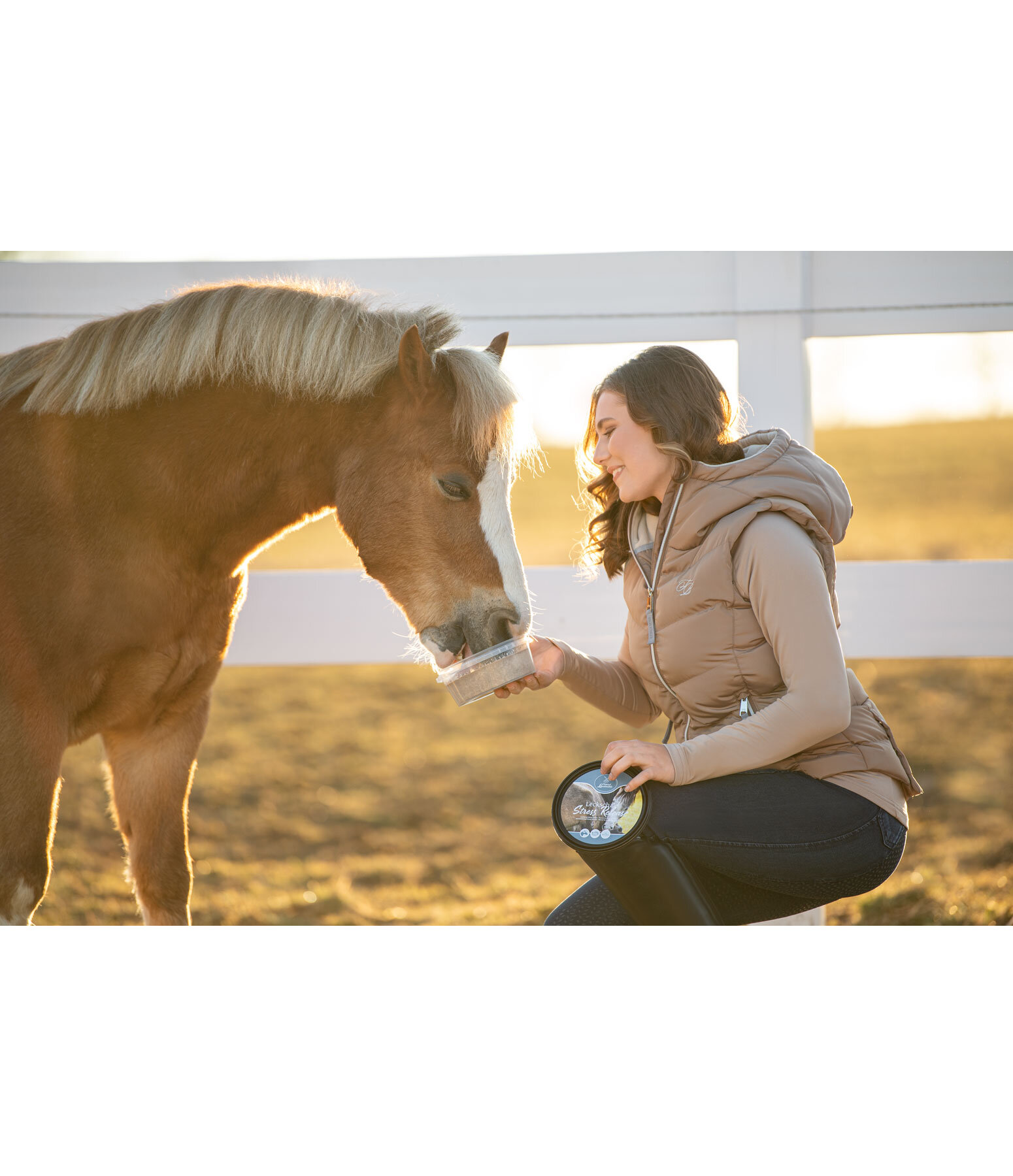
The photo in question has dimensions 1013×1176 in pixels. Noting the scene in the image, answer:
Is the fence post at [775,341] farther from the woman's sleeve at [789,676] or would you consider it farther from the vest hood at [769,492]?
the woman's sleeve at [789,676]

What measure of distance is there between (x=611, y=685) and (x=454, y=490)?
19.0 inches

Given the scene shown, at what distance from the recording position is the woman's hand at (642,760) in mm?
1430

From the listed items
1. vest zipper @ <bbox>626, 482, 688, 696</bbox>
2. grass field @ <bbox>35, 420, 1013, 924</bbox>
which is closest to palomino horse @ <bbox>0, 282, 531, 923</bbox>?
vest zipper @ <bbox>626, 482, 688, 696</bbox>

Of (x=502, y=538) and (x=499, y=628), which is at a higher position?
(x=502, y=538)

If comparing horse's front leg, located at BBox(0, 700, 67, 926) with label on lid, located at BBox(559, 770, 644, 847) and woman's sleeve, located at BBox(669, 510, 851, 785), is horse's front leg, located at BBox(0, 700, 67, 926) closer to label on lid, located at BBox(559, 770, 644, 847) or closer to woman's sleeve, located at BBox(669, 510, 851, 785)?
label on lid, located at BBox(559, 770, 644, 847)

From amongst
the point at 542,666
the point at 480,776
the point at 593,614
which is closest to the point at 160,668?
the point at 542,666

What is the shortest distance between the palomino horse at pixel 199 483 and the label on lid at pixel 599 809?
32 cm

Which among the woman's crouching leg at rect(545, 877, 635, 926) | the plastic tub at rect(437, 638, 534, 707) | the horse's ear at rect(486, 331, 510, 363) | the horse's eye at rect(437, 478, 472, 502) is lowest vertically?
the woman's crouching leg at rect(545, 877, 635, 926)

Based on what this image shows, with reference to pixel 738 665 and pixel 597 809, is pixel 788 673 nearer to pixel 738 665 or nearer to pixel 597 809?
pixel 738 665

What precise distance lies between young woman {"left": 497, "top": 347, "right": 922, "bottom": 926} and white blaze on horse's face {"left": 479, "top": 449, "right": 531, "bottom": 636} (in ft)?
0.45

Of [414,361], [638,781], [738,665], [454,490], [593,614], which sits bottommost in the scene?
[593,614]

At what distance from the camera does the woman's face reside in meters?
1.62

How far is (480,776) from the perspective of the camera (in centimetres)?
481

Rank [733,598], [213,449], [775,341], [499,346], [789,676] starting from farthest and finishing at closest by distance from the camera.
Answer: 1. [775,341]
2. [499,346]
3. [213,449]
4. [733,598]
5. [789,676]
